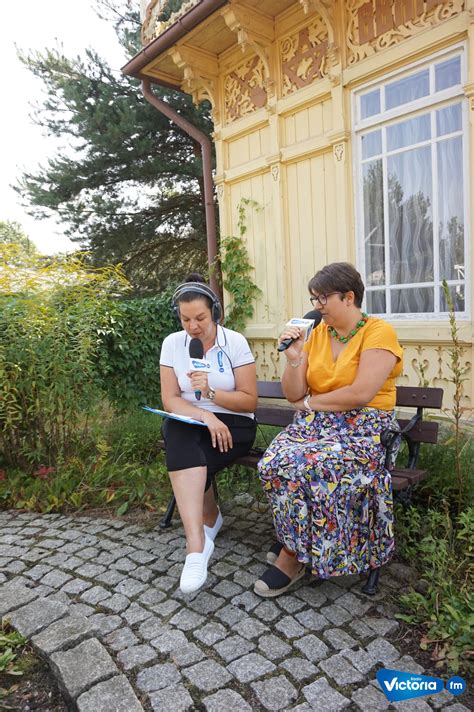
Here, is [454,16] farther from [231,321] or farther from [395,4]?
[231,321]

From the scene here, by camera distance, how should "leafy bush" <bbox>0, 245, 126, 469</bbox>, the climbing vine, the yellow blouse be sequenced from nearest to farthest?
the yellow blouse < "leafy bush" <bbox>0, 245, 126, 469</bbox> < the climbing vine

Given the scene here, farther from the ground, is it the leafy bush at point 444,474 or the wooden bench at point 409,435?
the wooden bench at point 409,435

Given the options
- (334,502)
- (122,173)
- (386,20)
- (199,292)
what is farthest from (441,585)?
(122,173)

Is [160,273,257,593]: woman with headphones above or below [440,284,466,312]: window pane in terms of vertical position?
below

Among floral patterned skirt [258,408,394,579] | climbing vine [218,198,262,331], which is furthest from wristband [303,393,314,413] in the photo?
climbing vine [218,198,262,331]

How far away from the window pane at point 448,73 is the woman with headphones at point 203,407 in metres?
3.13

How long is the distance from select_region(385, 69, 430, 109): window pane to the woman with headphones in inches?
124

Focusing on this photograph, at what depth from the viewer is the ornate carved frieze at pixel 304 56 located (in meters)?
5.45

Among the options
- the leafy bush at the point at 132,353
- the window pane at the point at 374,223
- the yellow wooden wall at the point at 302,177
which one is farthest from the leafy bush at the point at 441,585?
the leafy bush at the point at 132,353

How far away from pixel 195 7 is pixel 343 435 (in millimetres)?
→ 5303

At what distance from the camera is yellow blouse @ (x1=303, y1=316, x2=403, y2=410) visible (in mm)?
2547

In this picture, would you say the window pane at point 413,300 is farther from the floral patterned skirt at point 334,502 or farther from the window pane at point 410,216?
the floral patterned skirt at point 334,502

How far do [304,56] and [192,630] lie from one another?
5734mm

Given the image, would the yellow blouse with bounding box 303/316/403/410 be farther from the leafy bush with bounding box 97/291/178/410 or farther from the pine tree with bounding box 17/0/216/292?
the pine tree with bounding box 17/0/216/292
